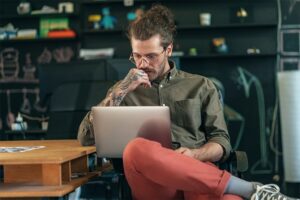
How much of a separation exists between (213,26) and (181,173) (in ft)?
9.80

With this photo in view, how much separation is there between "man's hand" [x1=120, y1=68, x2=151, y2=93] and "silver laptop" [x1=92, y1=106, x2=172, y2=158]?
273 mm

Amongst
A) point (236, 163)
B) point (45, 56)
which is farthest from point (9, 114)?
point (236, 163)

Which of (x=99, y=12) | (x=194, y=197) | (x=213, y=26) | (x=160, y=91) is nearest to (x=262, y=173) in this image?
(x=213, y=26)

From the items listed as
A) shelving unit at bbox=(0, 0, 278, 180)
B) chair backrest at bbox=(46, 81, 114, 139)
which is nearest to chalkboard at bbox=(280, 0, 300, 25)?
shelving unit at bbox=(0, 0, 278, 180)

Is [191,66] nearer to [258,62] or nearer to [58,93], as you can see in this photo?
[258,62]

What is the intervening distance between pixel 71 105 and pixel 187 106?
2.90 feet

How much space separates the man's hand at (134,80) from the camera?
198 cm

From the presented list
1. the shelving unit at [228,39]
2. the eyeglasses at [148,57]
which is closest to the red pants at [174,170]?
the eyeglasses at [148,57]

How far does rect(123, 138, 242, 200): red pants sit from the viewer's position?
1.55 m

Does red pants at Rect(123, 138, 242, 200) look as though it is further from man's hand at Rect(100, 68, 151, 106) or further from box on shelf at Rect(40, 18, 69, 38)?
box on shelf at Rect(40, 18, 69, 38)

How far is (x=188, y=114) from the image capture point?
2010 millimetres

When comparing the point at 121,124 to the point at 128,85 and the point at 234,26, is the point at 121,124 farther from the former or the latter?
the point at 234,26

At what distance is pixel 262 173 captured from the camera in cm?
438

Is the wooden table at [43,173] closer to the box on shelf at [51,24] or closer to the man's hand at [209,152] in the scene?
the man's hand at [209,152]
